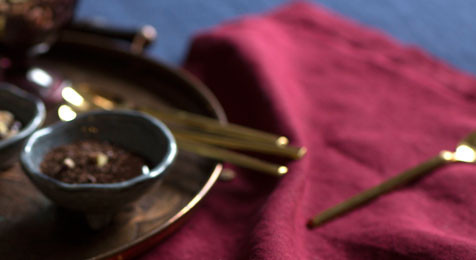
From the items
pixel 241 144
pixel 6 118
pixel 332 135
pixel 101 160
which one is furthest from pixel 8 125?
pixel 332 135

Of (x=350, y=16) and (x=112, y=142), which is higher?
(x=350, y=16)

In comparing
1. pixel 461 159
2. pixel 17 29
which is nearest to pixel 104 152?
pixel 17 29

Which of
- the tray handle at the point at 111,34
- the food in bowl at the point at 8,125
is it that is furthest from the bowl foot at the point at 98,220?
the tray handle at the point at 111,34

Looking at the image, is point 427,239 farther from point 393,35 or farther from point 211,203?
point 393,35

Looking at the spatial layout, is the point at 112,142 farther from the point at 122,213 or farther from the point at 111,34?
the point at 111,34

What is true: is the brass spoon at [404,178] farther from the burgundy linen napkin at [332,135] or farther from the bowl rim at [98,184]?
A: the bowl rim at [98,184]

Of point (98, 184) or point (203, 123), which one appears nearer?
point (98, 184)

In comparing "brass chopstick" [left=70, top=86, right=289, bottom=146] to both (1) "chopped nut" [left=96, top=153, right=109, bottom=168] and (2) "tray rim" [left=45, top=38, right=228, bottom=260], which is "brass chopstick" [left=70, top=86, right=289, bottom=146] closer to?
(2) "tray rim" [left=45, top=38, right=228, bottom=260]
